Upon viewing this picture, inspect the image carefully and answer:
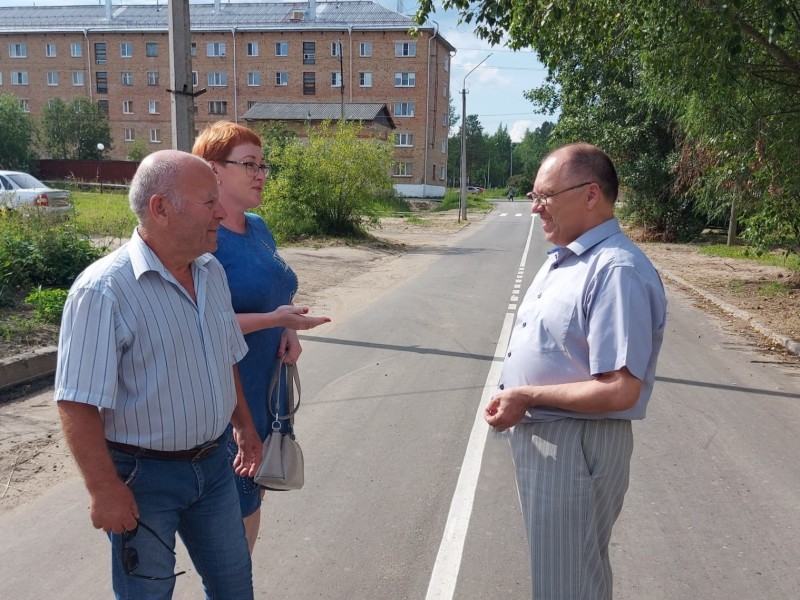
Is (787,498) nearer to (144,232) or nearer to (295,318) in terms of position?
(295,318)

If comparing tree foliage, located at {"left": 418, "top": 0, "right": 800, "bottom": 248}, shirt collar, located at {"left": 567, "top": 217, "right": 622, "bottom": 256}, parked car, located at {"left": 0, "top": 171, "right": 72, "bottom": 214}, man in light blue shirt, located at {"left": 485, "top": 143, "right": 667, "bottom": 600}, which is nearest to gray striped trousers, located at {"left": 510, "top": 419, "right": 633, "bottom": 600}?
man in light blue shirt, located at {"left": 485, "top": 143, "right": 667, "bottom": 600}

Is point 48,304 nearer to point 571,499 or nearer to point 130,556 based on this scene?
point 130,556

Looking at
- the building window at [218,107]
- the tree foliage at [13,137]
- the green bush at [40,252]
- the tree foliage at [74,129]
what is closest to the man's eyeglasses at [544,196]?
the green bush at [40,252]

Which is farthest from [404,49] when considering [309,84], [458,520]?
[458,520]

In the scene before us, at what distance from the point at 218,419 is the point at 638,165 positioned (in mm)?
26541

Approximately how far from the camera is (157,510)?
7.07ft

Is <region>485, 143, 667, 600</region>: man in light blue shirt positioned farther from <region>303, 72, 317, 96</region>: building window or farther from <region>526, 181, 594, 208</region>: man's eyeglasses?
<region>303, 72, 317, 96</region>: building window

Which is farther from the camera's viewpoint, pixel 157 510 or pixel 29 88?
pixel 29 88

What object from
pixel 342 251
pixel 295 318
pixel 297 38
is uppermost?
pixel 297 38

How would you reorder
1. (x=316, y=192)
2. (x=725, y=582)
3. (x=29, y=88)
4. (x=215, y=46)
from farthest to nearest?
(x=29, y=88) → (x=215, y=46) → (x=316, y=192) → (x=725, y=582)

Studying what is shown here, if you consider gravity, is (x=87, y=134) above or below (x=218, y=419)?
above

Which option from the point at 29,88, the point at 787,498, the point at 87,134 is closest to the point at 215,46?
the point at 87,134

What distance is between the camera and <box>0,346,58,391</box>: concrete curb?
6.23 metres

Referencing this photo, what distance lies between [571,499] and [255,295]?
1.42 meters
